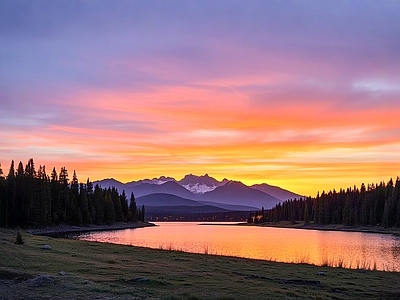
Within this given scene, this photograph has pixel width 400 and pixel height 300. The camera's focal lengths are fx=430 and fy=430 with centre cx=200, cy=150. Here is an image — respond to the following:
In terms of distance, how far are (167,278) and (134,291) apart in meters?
4.78

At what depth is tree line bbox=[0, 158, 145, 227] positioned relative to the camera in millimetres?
103375

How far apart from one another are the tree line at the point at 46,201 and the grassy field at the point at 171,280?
7621cm

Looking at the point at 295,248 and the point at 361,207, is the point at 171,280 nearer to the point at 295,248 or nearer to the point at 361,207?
the point at 295,248

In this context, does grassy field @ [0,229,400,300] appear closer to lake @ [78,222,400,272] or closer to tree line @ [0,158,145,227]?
lake @ [78,222,400,272]

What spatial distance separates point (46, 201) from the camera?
352ft

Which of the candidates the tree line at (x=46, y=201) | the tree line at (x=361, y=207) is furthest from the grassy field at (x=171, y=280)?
the tree line at (x=361, y=207)

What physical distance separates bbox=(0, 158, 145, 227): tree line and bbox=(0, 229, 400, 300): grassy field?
7621 cm

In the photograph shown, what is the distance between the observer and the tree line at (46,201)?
10338 cm

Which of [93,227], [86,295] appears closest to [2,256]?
[86,295]

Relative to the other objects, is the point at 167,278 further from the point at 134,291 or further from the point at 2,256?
the point at 2,256

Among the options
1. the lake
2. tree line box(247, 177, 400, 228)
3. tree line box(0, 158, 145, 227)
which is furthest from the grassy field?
tree line box(247, 177, 400, 228)

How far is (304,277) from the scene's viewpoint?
27812mm

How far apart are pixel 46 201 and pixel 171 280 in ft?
302

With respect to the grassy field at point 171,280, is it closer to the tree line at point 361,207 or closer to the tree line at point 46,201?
the tree line at point 46,201
